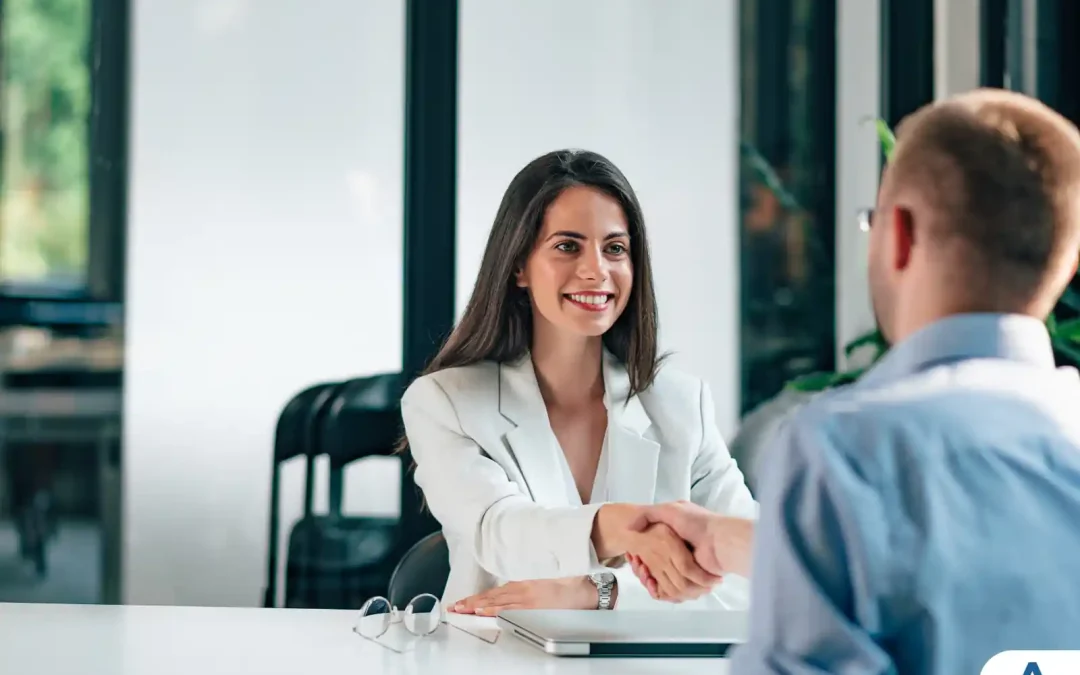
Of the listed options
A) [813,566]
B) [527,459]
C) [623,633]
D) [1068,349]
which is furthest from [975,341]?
[1068,349]

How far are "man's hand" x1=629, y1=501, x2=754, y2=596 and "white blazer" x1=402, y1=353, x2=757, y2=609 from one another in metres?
0.34

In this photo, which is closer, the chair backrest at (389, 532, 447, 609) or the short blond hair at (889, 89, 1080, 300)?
the short blond hair at (889, 89, 1080, 300)

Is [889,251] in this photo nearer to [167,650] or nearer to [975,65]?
[167,650]

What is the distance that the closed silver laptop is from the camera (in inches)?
59.3

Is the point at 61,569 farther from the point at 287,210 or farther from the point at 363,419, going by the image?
the point at 287,210

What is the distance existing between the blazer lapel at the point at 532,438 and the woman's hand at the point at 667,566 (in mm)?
571

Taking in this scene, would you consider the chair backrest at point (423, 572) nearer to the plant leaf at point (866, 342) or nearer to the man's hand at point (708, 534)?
the man's hand at point (708, 534)

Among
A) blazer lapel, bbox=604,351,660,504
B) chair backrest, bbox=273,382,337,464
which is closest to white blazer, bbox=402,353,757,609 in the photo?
blazer lapel, bbox=604,351,660,504

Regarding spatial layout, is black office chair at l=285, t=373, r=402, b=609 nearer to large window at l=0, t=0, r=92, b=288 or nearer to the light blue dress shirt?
large window at l=0, t=0, r=92, b=288

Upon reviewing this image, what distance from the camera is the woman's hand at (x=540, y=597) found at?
2102mm

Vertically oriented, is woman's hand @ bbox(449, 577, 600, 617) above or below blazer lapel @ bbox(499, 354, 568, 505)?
below

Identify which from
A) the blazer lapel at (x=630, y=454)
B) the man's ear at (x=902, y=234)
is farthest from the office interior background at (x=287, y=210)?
the man's ear at (x=902, y=234)

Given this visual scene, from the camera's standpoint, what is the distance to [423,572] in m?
2.41

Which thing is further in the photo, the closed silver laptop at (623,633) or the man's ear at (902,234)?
the closed silver laptop at (623,633)
